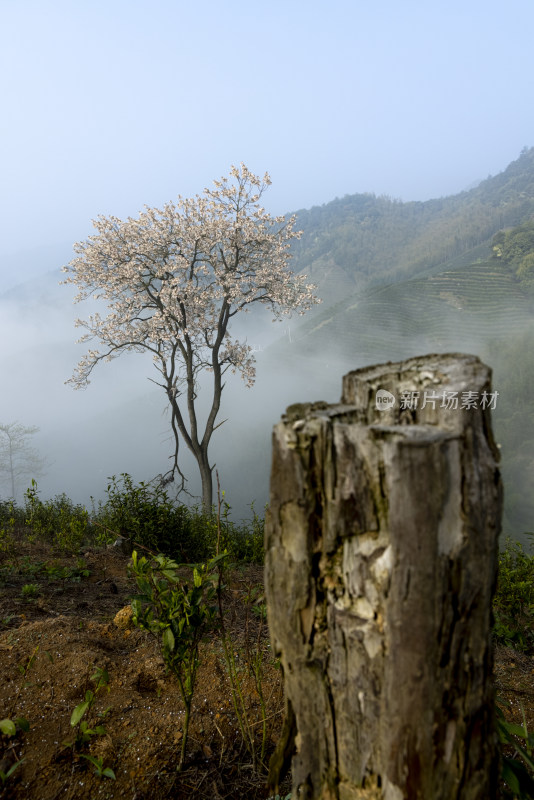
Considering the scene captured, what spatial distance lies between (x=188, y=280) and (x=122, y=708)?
8.08 meters

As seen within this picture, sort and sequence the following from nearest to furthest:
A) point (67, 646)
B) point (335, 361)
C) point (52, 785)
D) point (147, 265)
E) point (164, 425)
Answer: point (52, 785) < point (67, 646) < point (147, 265) < point (335, 361) < point (164, 425)

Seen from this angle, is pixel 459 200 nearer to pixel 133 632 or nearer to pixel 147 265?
pixel 147 265

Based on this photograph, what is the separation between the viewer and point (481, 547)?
111 centimetres

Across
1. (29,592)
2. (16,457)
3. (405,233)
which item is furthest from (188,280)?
(405,233)

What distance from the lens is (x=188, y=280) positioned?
9234 mm

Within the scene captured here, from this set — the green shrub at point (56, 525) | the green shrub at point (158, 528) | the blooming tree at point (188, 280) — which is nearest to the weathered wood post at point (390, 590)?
the green shrub at point (158, 528)

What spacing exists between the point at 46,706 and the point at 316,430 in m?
2.29

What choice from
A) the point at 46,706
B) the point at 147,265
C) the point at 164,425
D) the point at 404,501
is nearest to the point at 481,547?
the point at 404,501

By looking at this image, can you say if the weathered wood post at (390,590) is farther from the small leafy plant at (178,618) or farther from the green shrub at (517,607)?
the green shrub at (517,607)

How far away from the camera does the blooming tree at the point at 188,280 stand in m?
9.21

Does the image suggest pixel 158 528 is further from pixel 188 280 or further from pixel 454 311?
pixel 454 311

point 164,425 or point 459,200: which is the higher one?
point 459,200

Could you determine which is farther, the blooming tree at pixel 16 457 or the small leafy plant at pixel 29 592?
the blooming tree at pixel 16 457

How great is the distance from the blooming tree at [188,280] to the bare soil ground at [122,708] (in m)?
5.83
